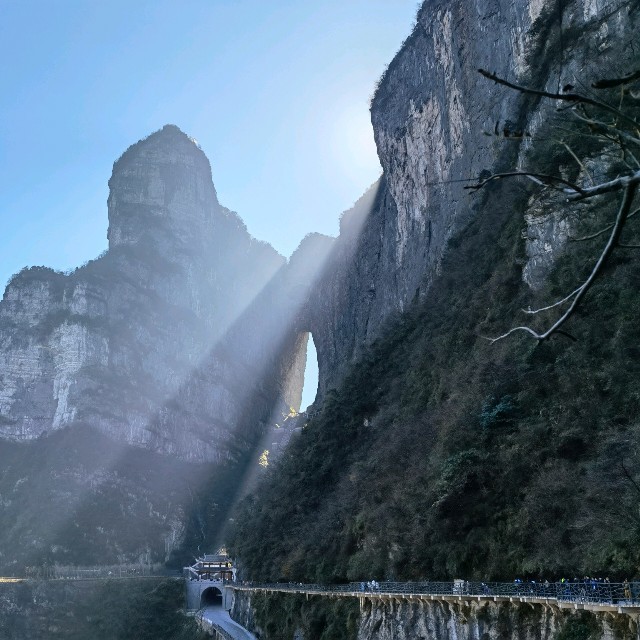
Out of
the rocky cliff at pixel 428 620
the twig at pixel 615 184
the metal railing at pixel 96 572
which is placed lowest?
the metal railing at pixel 96 572

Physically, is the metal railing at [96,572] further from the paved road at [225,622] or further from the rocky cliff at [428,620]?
the rocky cliff at [428,620]

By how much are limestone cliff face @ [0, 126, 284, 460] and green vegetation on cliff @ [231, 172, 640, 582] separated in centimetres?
6328

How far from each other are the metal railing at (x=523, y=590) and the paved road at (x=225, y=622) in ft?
43.6

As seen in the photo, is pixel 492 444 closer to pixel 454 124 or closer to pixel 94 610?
pixel 454 124

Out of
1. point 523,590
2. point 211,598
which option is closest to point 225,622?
point 211,598

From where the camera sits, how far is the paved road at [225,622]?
124 feet

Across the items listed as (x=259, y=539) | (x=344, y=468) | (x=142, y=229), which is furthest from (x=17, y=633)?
(x=142, y=229)

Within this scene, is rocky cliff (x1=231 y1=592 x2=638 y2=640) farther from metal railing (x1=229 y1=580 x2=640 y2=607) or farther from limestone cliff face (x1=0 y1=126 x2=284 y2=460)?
limestone cliff face (x1=0 y1=126 x2=284 y2=460)

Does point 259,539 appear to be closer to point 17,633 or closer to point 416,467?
point 416,467

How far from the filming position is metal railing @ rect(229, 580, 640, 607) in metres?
12.7

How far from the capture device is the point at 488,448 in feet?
70.1

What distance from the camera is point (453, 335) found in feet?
104

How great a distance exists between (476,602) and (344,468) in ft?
65.8

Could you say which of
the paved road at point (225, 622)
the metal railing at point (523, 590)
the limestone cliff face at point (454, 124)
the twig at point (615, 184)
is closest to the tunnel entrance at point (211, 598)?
the paved road at point (225, 622)
